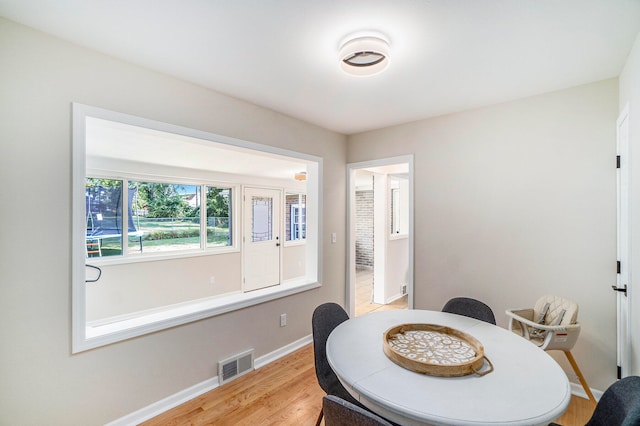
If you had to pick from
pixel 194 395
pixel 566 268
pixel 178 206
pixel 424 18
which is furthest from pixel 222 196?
pixel 566 268

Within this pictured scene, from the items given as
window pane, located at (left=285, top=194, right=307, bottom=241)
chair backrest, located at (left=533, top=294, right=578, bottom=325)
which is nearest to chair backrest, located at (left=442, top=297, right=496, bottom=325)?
chair backrest, located at (left=533, top=294, right=578, bottom=325)

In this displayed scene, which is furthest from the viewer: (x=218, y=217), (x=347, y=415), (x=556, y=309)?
(x=218, y=217)

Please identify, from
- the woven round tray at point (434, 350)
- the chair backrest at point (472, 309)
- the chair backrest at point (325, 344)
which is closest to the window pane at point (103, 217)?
the chair backrest at point (325, 344)

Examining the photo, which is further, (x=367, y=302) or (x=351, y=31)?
(x=367, y=302)

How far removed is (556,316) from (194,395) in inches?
114

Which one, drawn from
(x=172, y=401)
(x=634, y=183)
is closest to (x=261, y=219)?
(x=172, y=401)

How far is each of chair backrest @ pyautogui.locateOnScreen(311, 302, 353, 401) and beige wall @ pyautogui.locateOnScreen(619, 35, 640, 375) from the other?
68.1 inches

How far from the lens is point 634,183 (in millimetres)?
1683

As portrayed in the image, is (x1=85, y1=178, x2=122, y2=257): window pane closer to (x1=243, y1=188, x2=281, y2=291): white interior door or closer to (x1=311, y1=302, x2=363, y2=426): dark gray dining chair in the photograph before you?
(x1=243, y1=188, x2=281, y2=291): white interior door

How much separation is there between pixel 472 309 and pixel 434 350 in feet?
2.94

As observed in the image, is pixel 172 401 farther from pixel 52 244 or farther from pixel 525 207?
pixel 525 207

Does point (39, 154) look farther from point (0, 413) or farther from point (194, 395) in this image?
point (194, 395)

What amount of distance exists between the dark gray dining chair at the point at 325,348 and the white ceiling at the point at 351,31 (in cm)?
176

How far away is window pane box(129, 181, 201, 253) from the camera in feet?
15.1
